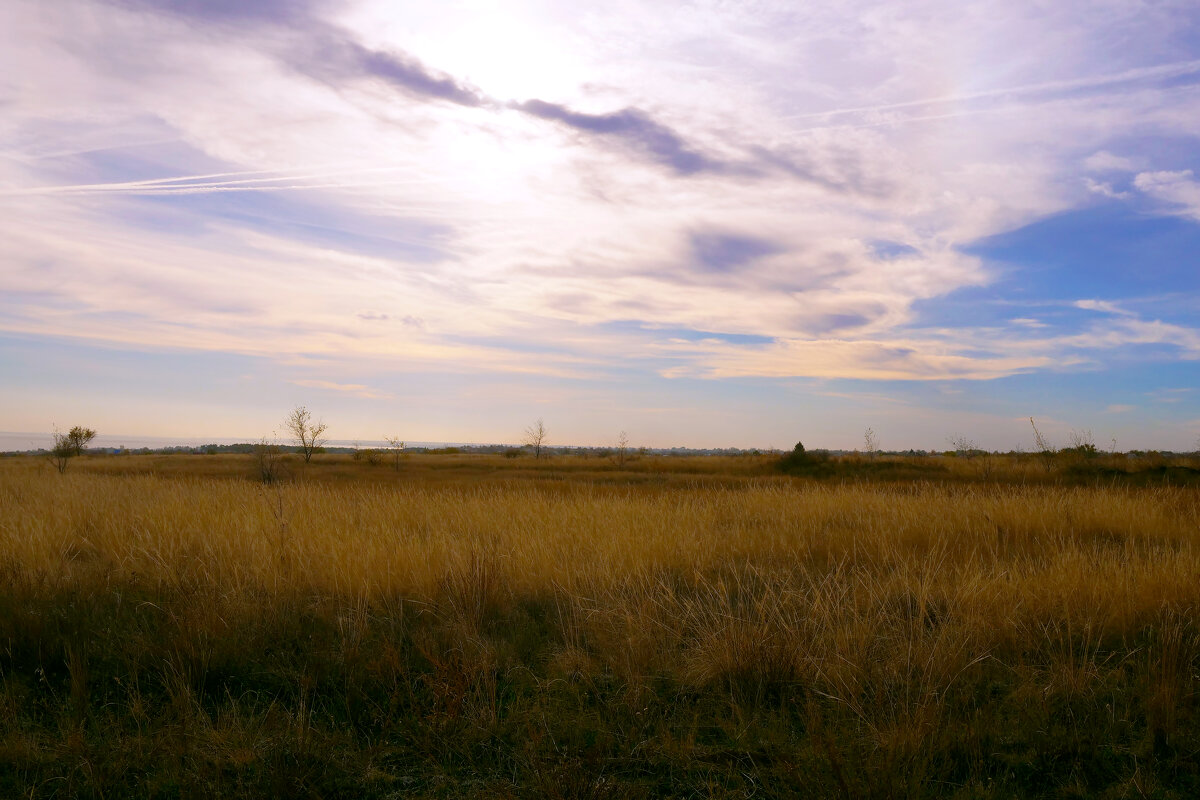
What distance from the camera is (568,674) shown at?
4750mm

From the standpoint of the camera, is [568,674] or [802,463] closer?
[568,674]

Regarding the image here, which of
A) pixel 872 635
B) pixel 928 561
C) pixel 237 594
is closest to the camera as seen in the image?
pixel 872 635

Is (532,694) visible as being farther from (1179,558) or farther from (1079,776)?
(1179,558)

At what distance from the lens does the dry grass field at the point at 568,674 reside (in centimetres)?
360

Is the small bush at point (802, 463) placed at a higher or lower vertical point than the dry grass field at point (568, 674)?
higher

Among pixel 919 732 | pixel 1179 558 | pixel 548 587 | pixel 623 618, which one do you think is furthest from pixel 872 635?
pixel 1179 558

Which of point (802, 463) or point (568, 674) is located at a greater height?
point (802, 463)

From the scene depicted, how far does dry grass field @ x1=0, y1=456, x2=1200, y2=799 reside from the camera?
3.60 m

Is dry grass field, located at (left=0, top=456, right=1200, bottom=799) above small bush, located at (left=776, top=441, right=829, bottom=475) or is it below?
below

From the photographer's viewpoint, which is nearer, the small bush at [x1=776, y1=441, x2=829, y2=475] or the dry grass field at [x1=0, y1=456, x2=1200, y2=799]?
the dry grass field at [x1=0, y1=456, x2=1200, y2=799]

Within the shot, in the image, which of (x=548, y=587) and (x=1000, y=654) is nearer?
(x=1000, y=654)

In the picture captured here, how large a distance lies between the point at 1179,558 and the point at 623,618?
6390 millimetres

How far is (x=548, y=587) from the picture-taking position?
7000 millimetres

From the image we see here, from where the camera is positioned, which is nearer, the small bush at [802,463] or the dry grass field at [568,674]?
the dry grass field at [568,674]
